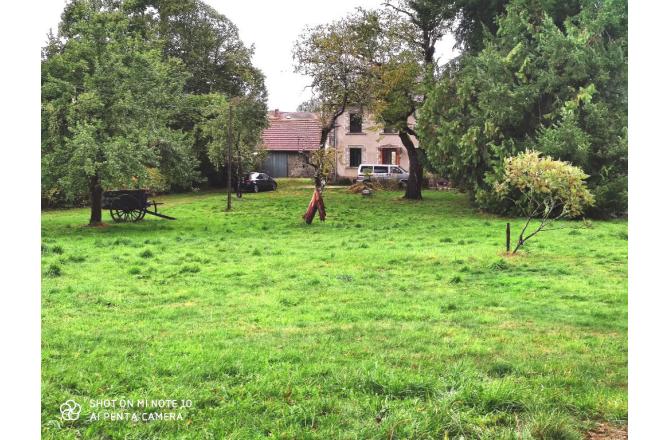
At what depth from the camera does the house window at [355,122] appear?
13.4m

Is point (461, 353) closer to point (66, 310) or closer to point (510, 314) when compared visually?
point (510, 314)

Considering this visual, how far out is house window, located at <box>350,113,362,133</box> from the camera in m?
13.4

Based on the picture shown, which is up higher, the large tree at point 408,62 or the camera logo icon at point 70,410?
the large tree at point 408,62

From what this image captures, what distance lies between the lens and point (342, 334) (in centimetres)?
461

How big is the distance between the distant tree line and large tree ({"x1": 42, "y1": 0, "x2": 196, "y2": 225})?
2 centimetres

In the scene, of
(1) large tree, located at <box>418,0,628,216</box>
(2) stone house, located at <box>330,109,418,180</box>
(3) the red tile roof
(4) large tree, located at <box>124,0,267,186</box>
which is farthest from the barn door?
(1) large tree, located at <box>418,0,628,216</box>

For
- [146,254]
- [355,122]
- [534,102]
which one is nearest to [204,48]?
[146,254]

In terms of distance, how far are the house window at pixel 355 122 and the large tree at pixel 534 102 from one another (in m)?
1.99

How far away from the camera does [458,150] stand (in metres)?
14.3

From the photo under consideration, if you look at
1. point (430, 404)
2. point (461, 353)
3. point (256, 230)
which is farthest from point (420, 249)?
point (430, 404)

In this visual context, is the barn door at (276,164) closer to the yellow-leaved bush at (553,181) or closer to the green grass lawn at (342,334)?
the green grass lawn at (342,334)

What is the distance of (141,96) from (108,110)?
81 cm

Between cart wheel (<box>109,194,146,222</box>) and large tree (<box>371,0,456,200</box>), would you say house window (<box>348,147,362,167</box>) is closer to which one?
large tree (<box>371,0,456,200</box>)

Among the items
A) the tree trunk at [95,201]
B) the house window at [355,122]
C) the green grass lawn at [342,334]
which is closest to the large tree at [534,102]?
the green grass lawn at [342,334]
